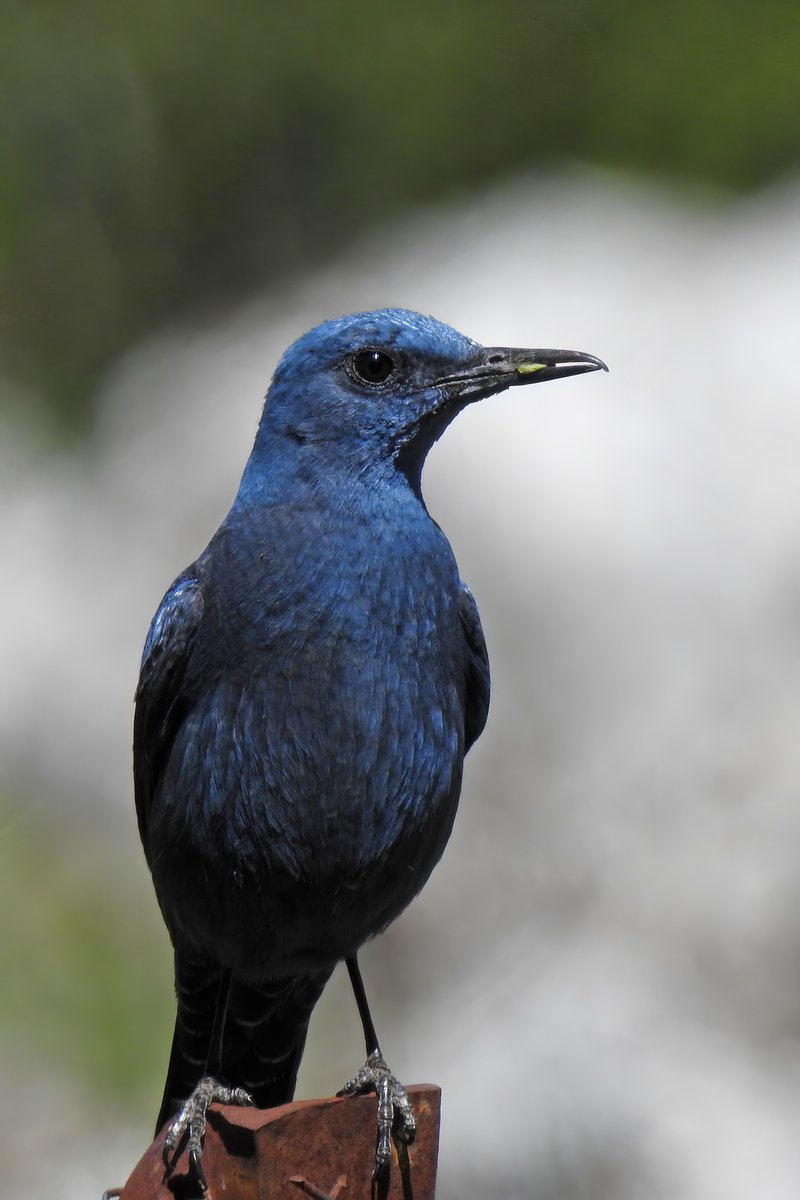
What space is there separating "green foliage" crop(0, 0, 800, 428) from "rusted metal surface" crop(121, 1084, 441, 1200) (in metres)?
7.68

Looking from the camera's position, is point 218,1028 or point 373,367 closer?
point 373,367

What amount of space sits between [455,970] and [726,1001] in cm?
139

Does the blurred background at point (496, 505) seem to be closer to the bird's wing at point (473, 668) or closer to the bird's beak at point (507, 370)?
the bird's wing at point (473, 668)

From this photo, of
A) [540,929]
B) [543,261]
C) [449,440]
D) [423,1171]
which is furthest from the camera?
[543,261]

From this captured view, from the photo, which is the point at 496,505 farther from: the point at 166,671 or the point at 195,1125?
the point at 195,1125

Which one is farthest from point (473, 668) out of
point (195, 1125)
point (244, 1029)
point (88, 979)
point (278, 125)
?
point (278, 125)

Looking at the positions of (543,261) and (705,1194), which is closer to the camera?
(705,1194)

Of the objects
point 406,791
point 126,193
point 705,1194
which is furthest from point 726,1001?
point 126,193

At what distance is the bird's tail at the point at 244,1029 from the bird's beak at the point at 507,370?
181cm

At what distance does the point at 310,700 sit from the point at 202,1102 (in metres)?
1.06

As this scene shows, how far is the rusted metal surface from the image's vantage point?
3.13 meters

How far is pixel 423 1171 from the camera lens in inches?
135

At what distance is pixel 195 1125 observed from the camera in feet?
12.4

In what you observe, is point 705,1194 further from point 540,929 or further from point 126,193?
point 126,193
